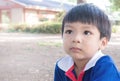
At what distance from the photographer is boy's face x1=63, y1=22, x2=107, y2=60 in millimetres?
1682

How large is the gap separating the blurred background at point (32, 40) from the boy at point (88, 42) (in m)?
0.13

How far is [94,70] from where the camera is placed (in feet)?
5.70

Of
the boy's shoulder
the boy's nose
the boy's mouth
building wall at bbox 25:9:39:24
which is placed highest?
the boy's nose

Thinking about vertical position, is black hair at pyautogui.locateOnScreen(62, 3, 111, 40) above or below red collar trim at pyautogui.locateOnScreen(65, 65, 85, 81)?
above

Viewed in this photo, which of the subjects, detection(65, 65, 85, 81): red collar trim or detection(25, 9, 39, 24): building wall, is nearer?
detection(65, 65, 85, 81): red collar trim

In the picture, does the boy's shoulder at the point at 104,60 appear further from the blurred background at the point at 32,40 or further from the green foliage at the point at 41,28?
the green foliage at the point at 41,28

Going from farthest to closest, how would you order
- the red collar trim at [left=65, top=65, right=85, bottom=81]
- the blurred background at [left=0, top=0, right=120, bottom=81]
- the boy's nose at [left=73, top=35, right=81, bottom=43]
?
1. the blurred background at [left=0, top=0, right=120, bottom=81]
2. the red collar trim at [left=65, top=65, right=85, bottom=81]
3. the boy's nose at [left=73, top=35, right=81, bottom=43]

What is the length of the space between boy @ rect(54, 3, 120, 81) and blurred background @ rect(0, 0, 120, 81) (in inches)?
5.1

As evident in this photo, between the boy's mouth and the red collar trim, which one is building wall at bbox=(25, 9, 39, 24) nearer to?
the red collar trim

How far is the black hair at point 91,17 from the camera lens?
173 centimetres

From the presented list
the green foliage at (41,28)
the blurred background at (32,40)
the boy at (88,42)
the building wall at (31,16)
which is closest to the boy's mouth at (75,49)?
the boy at (88,42)

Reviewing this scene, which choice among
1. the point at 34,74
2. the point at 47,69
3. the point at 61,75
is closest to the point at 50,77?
the point at 34,74

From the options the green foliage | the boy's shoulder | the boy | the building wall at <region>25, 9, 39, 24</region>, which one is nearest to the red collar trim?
the boy

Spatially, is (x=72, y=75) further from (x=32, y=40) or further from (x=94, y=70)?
(x=32, y=40)
